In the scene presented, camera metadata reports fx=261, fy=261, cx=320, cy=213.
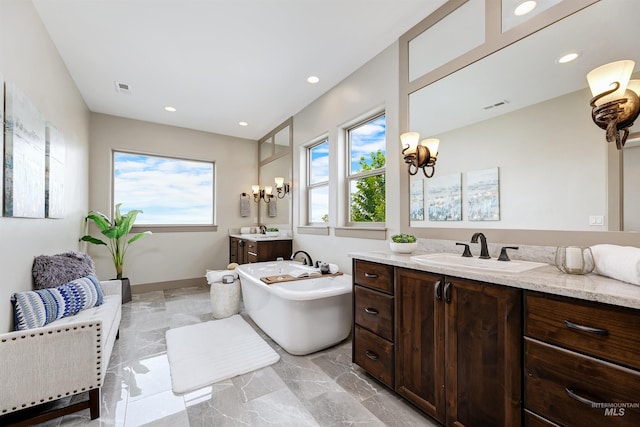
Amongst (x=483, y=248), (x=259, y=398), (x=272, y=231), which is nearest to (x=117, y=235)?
(x=272, y=231)

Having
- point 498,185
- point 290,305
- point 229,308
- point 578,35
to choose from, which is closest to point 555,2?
point 578,35

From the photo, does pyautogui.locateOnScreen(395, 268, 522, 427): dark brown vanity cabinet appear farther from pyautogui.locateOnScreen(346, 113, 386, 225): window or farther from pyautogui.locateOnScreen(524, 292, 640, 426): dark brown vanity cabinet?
pyautogui.locateOnScreen(346, 113, 386, 225): window

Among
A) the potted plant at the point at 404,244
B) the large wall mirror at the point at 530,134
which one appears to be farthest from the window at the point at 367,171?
the potted plant at the point at 404,244

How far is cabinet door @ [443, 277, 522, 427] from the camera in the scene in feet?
3.84

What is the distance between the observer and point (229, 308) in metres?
3.34

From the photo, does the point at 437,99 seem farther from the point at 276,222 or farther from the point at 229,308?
the point at 276,222

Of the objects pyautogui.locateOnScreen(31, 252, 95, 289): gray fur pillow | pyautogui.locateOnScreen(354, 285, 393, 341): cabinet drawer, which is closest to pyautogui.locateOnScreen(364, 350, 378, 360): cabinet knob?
pyautogui.locateOnScreen(354, 285, 393, 341): cabinet drawer

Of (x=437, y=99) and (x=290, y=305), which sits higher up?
(x=437, y=99)

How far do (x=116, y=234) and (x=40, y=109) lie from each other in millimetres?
2159

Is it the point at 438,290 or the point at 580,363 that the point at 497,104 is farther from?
the point at 580,363

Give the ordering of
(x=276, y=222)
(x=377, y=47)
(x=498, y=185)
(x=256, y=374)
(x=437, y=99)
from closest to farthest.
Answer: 1. (x=498, y=185)
2. (x=256, y=374)
3. (x=437, y=99)
4. (x=377, y=47)
5. (x=276, y=222)

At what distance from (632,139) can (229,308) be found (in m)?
3.73

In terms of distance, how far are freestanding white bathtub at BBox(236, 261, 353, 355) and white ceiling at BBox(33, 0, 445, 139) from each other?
2.38 m

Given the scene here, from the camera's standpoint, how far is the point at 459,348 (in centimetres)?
138
